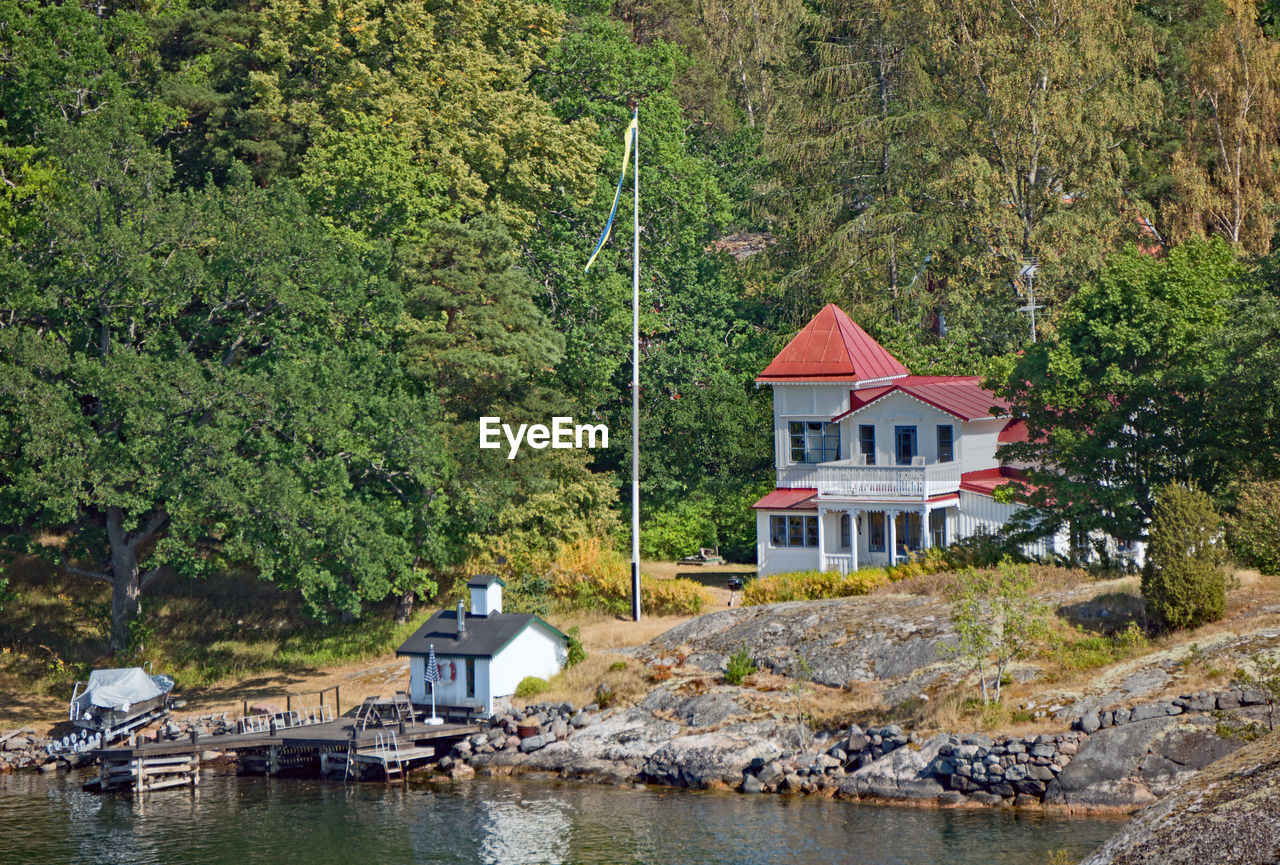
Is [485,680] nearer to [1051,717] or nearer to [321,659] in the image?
[321,659]

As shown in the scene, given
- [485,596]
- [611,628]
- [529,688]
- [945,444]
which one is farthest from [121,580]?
[945,444]

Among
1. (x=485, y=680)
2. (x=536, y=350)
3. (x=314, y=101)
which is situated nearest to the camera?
(x=485, y=680)

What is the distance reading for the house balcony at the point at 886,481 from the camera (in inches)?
1962

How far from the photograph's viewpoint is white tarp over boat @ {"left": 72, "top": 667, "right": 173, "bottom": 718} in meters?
42.5

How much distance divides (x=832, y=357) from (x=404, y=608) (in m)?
19.8

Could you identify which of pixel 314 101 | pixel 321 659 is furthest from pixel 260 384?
pixel 314 101

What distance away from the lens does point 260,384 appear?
4612cm

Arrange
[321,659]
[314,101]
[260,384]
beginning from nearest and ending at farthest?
[260,384], [321,659], [314,101]

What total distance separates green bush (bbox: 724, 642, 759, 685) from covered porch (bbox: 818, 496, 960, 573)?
1212 centimetres

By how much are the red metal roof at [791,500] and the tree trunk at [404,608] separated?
45.8 feet

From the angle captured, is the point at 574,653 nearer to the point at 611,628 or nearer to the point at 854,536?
the point at 611,628

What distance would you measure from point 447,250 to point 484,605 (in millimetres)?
16628

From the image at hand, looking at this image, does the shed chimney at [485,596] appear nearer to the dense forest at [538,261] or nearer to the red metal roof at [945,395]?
the dense forest at [538,261]

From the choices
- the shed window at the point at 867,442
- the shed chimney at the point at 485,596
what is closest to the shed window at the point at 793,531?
the shed window at the point at 867,442
